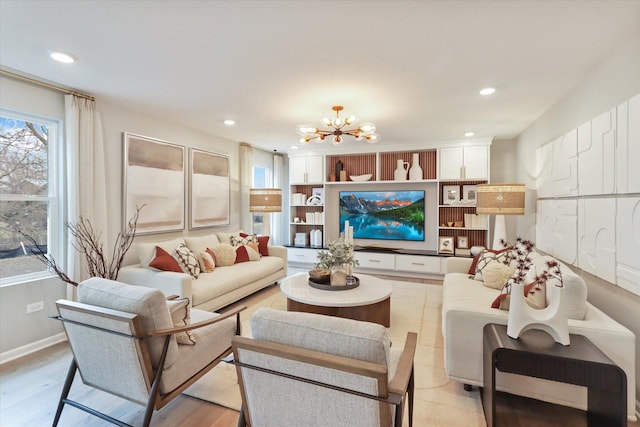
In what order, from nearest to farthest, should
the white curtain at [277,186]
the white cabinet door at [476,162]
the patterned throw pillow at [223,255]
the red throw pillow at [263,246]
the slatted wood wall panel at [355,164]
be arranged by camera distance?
1. the patterned throw pillow at [223,255]
2. the red throw pillow at [263,246]
3. the white cabinet door at [476,162]
4. the slatted wood wall panel at [355,164]
5. the white curtain at [277,186]

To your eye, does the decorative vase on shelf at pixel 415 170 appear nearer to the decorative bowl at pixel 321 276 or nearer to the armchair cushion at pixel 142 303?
the decorative bowl at pixel 321 276

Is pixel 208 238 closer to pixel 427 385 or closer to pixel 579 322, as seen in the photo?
pixel 427 385

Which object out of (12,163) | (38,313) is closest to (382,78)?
(12,163)

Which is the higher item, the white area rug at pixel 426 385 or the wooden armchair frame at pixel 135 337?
the wooden armchair frame at pixel 135 337

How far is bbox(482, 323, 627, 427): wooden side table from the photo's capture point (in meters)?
1.54

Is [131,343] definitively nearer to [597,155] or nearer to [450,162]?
[597,155]

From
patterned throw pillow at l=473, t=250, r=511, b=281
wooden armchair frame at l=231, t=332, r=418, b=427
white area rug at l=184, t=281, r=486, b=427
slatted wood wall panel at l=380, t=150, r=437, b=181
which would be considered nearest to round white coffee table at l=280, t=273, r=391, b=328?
white area rug at l=184, t=281, r=486, b=427

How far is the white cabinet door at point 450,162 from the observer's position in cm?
525

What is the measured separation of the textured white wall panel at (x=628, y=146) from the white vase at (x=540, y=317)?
96 cm

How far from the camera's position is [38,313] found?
2863 millimetres

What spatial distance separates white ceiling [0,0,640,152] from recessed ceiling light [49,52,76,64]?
2.1 inches

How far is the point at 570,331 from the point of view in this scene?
1.87 metres

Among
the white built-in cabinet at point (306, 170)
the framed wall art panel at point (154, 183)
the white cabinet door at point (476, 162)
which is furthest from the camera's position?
the white built-in cabinet at point (306, 170)

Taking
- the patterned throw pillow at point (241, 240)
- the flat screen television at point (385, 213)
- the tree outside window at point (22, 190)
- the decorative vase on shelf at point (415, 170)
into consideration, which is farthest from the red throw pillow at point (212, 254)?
the decorative vase on shelf at point (415, 170)
